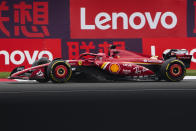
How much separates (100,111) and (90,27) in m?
11.9

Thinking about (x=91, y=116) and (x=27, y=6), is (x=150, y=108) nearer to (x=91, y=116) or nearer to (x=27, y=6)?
(x=91, y=116)

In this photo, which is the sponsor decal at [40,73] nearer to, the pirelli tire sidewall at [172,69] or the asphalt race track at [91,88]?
the asphalt race track at [91,88]

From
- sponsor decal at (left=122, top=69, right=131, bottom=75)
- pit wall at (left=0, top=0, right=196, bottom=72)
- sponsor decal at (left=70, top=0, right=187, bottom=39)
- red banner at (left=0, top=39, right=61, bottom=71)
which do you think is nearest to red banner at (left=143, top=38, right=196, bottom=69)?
pit wall at (left=0, top=0, right=196, bottom=72)

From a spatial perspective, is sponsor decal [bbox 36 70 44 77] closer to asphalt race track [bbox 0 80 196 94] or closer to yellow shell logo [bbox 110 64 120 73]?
asphalt race track [bbox 0 80 196 94]

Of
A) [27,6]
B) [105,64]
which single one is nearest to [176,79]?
[105,64]

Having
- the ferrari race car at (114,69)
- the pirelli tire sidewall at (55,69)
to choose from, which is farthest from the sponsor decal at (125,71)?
the pirelli tire sidewall at (55,69)

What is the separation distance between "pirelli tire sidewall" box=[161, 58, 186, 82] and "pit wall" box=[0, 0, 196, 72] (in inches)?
234

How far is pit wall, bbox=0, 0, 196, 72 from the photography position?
16.8 meters

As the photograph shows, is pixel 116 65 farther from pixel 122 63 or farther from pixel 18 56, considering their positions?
pixel 18 56

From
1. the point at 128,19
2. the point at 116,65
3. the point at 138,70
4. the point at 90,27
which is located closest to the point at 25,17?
the point at 90,27

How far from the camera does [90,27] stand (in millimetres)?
17250

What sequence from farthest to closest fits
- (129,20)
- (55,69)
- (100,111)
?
(129,20) → (55,69) → (100,111)

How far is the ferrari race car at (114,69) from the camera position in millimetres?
10703

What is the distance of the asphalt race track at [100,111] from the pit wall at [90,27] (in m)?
9.28
